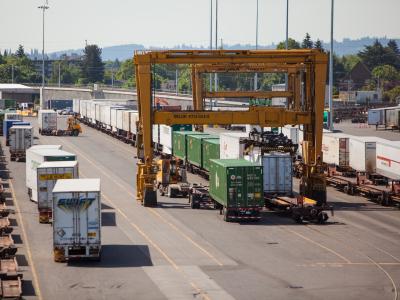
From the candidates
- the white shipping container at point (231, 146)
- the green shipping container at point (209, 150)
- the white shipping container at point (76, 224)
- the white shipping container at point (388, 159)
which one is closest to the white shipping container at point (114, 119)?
the green shipping container at point (209, 150)

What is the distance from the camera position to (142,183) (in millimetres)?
61781

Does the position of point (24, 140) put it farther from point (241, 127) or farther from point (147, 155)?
point (241, 127)

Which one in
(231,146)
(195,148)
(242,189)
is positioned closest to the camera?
(242,189)

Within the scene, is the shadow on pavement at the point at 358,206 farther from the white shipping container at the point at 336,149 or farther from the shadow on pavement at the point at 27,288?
the shadow on pavement at the point at 27,288

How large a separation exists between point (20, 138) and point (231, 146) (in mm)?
31214

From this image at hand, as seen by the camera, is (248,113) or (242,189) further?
(248,113)

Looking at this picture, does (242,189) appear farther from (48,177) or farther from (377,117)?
(377,117)

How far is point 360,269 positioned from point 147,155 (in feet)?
78.2

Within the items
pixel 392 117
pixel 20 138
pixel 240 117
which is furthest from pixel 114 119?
pixel 240 117

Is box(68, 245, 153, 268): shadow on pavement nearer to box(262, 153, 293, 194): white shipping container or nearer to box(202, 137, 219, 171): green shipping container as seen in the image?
box(262, 153, 293, 194): white shipping container

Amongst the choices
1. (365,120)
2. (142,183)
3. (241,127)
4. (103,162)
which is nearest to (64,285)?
(142,183)

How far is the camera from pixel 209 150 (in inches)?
2874

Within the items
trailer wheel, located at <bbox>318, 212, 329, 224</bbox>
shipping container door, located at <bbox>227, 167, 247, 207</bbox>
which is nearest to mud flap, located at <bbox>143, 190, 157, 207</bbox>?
shipping container door, located at <bbox>227, 167, 247, 207</bbox>

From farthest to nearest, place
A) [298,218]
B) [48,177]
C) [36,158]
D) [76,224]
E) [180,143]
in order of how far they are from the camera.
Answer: [180,143] → [36,158] → [298,218] → [48,177] → [76,224]
